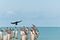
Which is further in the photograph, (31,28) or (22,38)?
(31,28)

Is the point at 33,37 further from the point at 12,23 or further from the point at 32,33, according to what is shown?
the point at 12,23

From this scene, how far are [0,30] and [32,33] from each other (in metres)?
2.89

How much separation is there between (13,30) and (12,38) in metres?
0.95

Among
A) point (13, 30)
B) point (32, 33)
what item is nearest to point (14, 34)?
point (13, 30)

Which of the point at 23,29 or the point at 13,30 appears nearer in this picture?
the point at 23,29

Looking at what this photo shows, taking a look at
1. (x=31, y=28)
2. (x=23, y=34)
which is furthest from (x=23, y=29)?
(x=31, y=28)

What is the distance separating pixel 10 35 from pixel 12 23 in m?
1.81

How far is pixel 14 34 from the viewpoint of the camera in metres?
29.6

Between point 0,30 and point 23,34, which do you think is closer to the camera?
point 23,34

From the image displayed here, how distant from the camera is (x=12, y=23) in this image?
29.6 m

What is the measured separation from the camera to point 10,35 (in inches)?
1107

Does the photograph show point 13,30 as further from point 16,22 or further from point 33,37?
point 33,37

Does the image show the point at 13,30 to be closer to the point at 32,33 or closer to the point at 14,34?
the point at 14,34


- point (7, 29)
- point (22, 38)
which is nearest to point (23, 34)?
point (22, 38)
